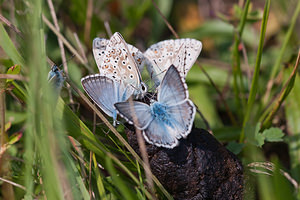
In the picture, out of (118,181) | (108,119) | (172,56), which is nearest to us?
(118,181)

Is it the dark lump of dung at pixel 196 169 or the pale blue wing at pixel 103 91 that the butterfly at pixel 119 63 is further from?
the dark lump of dung at pixel 196 169

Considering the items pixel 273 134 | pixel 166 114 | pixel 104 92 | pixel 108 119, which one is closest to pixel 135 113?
pixel 166 114

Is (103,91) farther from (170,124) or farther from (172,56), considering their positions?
(172,56)

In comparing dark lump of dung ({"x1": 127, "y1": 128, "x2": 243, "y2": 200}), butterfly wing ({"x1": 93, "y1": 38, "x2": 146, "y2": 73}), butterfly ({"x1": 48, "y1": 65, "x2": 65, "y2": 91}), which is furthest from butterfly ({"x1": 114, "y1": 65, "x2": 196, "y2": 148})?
butterfly wing ({"x1": 93, "y1": 38, "x2": 146, "y2": 73})

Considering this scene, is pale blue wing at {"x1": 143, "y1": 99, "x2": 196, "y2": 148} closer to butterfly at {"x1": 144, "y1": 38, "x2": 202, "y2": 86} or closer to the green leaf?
butterfly at {"x1": 144, "y1": 38, "x2": 202, "y2": 86}

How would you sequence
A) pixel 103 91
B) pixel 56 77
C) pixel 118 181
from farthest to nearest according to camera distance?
pixel 56 77, pixel 103 91, pixel 118 181

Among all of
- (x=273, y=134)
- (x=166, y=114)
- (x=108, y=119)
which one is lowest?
(x=273, y=134)

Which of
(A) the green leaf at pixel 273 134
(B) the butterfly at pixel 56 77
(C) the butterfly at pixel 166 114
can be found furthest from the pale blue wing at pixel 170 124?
(A) the green leaf at pixel 273 134

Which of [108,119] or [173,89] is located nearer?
[173,89]
